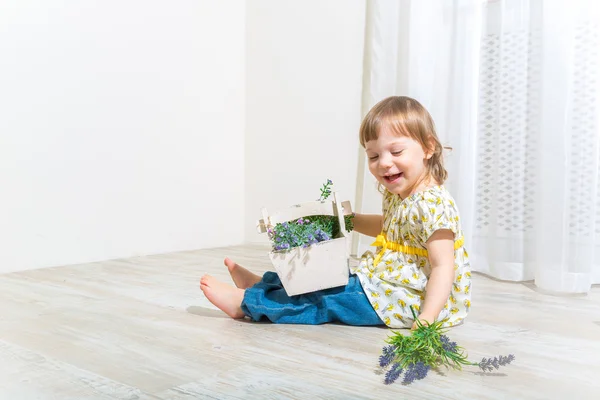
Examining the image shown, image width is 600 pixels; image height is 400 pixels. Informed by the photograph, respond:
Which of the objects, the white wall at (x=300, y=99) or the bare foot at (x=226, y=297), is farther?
the white wall at (x=300, y=99)

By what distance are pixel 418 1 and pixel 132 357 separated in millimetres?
1612

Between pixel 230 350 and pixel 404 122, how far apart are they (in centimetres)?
60

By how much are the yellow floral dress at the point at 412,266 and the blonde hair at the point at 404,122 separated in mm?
106

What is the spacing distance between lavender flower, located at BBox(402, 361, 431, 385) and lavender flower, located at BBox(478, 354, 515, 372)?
0.09 metres

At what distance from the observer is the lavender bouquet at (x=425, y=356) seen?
94 centimetres

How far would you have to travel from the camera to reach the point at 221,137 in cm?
273

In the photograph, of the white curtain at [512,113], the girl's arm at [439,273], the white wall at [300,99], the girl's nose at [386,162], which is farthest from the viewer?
the white wall at [300,99]

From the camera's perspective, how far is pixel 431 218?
1212 millimetres

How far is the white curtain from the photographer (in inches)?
68.8

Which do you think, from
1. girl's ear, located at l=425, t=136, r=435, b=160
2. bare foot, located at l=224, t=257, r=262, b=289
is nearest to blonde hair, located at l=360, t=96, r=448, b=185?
girl's ear, located at l=425, t=136, r=435, b=160

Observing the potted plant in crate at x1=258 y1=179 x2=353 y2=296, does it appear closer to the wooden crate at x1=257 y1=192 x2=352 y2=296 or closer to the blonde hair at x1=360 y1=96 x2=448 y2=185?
the wooden crate at x1=257 y1=192 x2=352 y2=296

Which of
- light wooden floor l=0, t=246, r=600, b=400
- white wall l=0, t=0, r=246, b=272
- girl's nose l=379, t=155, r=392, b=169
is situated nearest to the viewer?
light wooden floor l=0, t=246, r=600, b=400

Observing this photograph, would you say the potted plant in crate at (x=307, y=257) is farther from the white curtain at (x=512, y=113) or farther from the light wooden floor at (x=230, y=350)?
the white curtain at (x=512, y=113)

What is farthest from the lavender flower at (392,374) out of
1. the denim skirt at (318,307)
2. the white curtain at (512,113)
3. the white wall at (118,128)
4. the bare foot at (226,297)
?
the white wall at (118,128)
